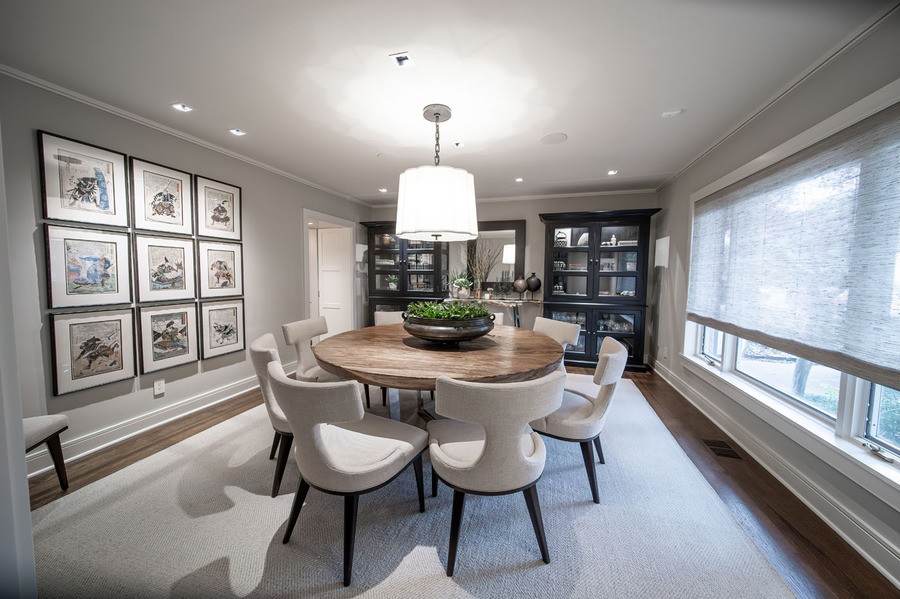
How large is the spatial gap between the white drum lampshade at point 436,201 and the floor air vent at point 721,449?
240 cm

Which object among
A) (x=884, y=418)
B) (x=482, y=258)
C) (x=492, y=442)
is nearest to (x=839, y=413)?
(x=884, y=418)

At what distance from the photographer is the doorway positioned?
5180 mm

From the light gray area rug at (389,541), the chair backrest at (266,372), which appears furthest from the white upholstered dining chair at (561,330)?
the chair backrest at (266,372)

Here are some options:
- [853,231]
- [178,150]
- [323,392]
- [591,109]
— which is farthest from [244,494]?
[853,231]

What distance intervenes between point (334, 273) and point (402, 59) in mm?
3996

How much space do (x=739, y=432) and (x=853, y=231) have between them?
1.59 meters

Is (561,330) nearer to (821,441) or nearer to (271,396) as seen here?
(821,441)

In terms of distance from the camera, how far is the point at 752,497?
186 cm

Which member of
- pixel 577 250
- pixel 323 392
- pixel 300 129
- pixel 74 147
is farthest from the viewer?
pixel 577 250

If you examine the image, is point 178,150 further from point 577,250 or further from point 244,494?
point 577,250

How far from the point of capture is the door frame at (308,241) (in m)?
4.08

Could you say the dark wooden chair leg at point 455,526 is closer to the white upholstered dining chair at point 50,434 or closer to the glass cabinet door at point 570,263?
the white upholstered dining chair at point 50,434

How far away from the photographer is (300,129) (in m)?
2.60

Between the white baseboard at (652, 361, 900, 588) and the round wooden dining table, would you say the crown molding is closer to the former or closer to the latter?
the round wooden dining table
